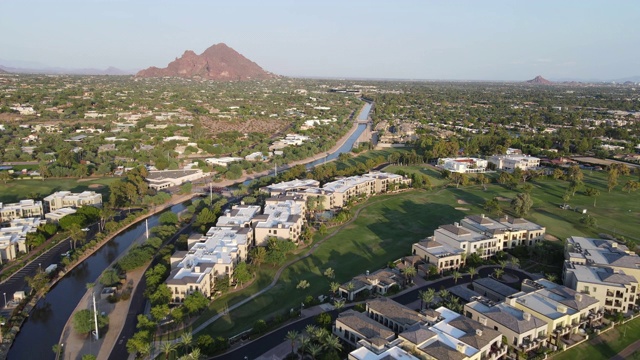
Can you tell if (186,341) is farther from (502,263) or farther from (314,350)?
(502,263)

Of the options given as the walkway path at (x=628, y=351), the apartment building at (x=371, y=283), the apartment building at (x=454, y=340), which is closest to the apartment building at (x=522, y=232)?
the apartment building at (x=371, y=283)

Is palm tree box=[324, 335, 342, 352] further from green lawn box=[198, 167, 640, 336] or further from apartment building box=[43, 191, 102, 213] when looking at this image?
apartment building box=[43, 191, 102, 213]

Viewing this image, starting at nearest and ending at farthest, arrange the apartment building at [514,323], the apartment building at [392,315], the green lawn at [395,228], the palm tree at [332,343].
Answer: the palm tree at [332,343] → the apartment building at [514,323] → the apartment building at [392,315] → the green lawn at [395,228]

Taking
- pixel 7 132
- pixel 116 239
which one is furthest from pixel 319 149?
pixel 7 132

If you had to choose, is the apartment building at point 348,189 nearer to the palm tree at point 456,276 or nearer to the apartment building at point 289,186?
the apartment building at point 289,186

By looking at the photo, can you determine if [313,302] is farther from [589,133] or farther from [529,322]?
[589,133]

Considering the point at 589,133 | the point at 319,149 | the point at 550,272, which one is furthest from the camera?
the point at 589,133
